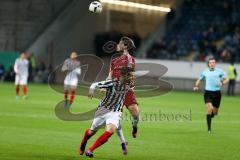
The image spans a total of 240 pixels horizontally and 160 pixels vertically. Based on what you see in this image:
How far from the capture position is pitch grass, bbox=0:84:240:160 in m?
15.1

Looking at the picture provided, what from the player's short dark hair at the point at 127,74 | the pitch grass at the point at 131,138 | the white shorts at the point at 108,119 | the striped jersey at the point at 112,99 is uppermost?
the player's short dark hair at the point at 127,74

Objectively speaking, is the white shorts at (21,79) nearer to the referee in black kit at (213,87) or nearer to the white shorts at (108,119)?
the referee in black kit at (213,87)

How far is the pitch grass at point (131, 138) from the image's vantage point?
15.1 metres

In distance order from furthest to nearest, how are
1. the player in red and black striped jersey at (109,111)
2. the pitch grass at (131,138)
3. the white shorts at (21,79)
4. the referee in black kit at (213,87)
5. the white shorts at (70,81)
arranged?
1. the white shorts at (21,79)
2. the white shorts at (70,81)
3. the referee in black kit at (213,87)
4. the pitch grass at (131,138)
5. the player in red and black striped jersey at (109,111)

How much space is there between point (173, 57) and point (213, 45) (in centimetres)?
317

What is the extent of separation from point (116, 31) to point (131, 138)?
38.8 m

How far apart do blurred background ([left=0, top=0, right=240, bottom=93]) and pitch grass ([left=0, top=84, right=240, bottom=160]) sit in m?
25.0

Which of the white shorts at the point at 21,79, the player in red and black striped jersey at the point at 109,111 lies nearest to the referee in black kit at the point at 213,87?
the player in red and black striped jersey at the point at 109,111

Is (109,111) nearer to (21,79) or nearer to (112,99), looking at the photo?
(112,99)

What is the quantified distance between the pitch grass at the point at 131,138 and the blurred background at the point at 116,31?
25.0 m

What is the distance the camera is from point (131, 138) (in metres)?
18.5

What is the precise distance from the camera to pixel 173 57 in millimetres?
53844

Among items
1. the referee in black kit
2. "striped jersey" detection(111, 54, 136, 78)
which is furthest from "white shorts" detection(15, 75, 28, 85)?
"striped jersey" detection(111, 54, 136, 78)

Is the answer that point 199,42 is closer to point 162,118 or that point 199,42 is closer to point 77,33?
point 77,33
